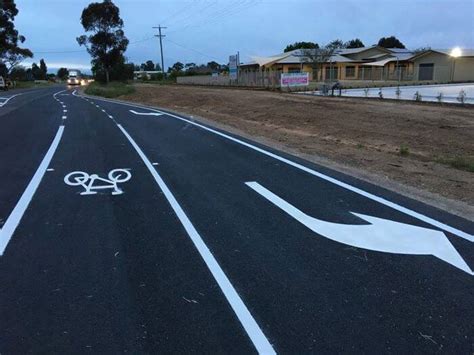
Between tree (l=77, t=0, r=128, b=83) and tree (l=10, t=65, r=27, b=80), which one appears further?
tree (l=10, t=65, r=27, b=80)

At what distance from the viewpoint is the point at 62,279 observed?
477 cm

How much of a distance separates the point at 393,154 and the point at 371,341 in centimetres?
909

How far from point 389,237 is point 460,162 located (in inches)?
214

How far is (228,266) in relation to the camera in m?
5.07

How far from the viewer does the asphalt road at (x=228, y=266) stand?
12.4 ft

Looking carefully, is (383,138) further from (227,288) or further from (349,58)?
(349,58)

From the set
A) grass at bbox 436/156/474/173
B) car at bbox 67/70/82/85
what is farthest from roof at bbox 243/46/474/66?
grass at bbox 436/156/474/173

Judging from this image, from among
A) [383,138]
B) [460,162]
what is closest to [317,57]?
[383,138]

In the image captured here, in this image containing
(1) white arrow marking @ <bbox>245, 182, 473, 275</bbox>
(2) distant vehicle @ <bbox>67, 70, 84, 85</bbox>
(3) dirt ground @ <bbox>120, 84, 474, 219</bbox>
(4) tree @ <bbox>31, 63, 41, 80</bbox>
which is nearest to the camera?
(1) white arrow marking @ <bbox>245, 182, 473, 275</bbox>

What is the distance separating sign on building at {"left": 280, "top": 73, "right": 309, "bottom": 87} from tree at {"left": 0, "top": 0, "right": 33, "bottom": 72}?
189ft

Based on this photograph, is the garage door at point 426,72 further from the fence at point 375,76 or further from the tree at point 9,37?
the tree at point 9,37

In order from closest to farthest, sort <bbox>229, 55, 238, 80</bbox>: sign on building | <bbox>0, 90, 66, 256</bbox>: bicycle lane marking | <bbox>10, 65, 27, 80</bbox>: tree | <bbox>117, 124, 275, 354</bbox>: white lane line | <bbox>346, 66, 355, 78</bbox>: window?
<bbox>117, 124, 275, 354</bbox>: white lane line → <bbox>0, 90, 66, 256</bbox>: bicycle lane marking → <bbox>229, 55, 238, 80</bbox>: sign on building → <bbox>346, 66, 355, 78</bbox>: window → <bbox>10, 65, 27, 80</bbox>: tree

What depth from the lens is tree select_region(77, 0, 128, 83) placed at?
3290 inches

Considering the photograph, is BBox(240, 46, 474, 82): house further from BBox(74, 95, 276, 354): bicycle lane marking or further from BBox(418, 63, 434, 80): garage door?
BBox(74, 95, 276, 354): bicycle lane marking
